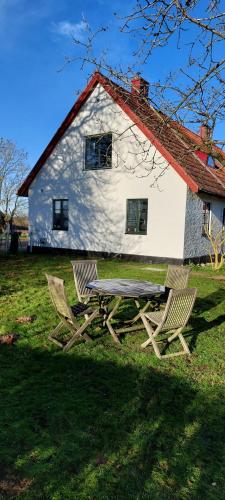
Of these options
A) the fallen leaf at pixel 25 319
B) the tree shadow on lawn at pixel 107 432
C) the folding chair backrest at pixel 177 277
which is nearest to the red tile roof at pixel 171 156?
the folding chair backrest at pixel 177 277

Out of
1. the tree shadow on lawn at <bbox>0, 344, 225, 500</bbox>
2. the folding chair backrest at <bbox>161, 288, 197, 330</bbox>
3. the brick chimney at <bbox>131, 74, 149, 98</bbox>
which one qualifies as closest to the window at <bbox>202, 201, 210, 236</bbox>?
the brick chimney at <bbox>131, 74, 149, 98</bbox>

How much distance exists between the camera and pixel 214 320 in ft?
24.0

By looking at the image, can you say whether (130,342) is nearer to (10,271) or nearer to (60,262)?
(10,271)

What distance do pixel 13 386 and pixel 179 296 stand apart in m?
2.41

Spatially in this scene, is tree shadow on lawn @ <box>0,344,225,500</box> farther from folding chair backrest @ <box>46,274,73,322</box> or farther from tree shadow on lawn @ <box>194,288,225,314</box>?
tree shadow on lawn @ <box>194,288,225,314</box>

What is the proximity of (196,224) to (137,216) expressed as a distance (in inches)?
99.8

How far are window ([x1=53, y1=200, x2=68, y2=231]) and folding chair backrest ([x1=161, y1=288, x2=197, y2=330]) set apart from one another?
13.8m

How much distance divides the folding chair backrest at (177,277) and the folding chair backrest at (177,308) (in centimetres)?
224

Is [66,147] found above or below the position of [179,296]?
above

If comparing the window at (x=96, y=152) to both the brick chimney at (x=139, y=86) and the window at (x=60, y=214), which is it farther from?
the brick chimney at (x=139, y=86)

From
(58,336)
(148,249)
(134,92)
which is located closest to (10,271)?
(148,249)

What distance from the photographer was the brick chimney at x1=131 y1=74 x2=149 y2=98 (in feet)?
18.7

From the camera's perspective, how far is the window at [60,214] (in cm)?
1870

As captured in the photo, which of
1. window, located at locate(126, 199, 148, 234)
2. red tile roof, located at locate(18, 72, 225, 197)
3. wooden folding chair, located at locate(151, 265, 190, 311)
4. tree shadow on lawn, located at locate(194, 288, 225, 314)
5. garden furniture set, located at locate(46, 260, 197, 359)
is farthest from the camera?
window, located at locate(126, 199, 148, 234)
